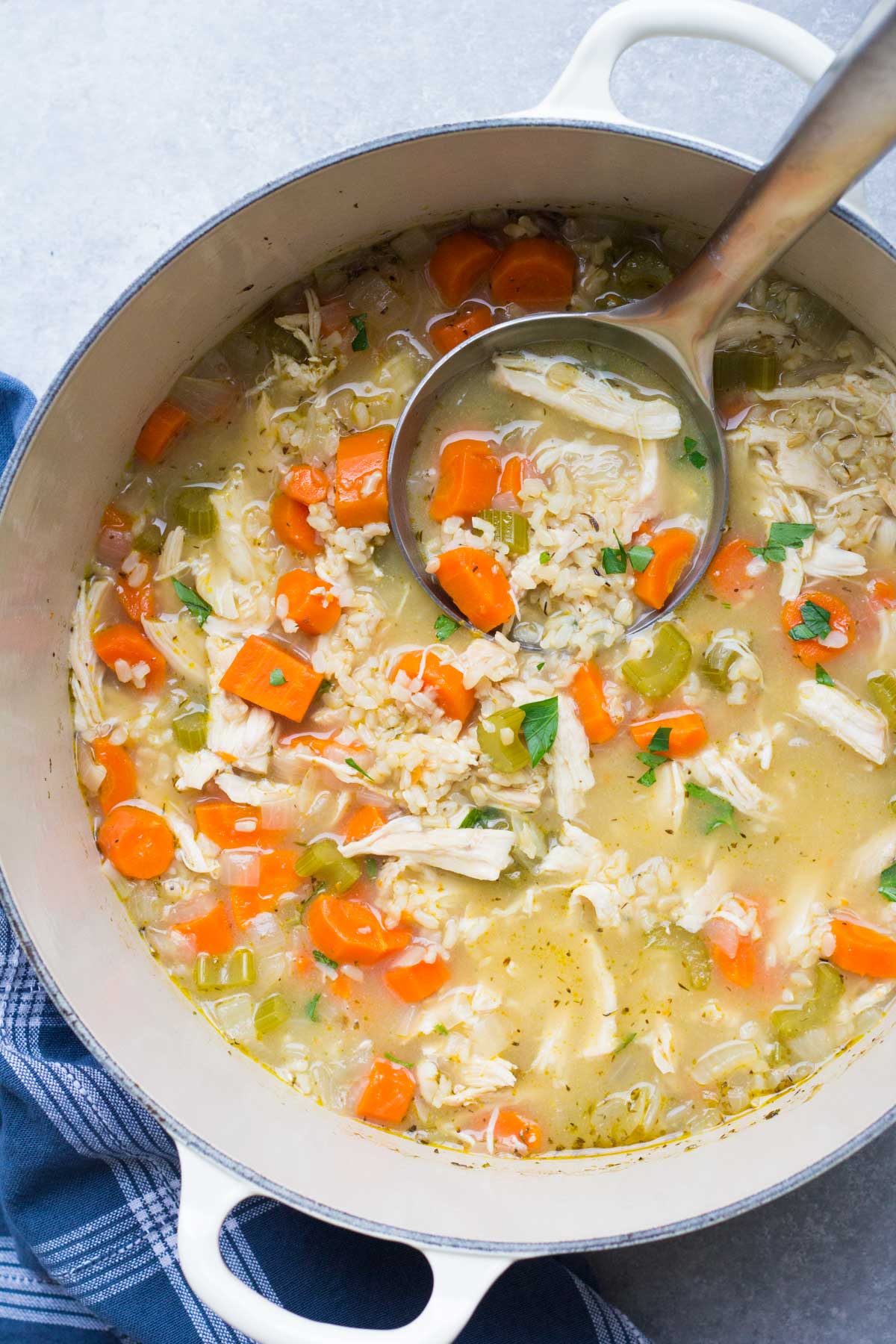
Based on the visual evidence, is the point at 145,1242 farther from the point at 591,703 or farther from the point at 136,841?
the point at 591,703

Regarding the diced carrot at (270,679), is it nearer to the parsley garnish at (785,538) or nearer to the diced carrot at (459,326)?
the diced carrot at (459,326)

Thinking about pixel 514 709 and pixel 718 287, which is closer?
pixel 718 287

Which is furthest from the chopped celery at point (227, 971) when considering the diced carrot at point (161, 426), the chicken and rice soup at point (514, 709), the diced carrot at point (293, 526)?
the diced carrot at point (161, 426)

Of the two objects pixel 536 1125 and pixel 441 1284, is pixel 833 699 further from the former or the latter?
pixel 441 1284

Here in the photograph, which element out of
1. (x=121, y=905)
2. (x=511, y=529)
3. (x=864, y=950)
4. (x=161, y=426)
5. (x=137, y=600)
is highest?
(x=511, y=529)

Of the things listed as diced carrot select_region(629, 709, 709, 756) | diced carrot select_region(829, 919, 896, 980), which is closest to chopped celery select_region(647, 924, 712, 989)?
diced carrot select_region(829, 919, 896, 980)

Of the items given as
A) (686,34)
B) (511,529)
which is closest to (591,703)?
(511,529)
